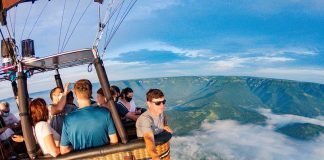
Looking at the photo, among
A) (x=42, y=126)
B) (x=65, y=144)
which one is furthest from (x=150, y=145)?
(x=42, y=126)

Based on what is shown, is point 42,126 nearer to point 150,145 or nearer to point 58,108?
point 58,108

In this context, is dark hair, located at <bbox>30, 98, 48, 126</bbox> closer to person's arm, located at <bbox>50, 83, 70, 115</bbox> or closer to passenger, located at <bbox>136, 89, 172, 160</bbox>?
person's arm, located at <bbox>50, 83, 70, 115</bbox>

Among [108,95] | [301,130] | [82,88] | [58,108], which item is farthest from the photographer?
[301,130]

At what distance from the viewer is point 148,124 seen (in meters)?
4.21

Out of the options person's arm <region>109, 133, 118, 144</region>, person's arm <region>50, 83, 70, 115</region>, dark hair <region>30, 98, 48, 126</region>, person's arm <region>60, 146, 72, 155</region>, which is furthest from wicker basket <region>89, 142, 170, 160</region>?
person's arm <region>50, 83, 70, 115</region>

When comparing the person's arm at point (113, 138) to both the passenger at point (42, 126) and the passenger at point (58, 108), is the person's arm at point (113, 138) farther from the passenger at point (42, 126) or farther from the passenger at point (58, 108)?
the passenger at point (58, 108)

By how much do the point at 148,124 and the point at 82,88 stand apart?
3.08ft

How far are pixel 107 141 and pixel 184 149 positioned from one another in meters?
77.5

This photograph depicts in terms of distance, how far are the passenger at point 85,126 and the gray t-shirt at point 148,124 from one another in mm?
339

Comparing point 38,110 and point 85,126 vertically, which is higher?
point 38,110

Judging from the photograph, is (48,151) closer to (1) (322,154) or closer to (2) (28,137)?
(2) (28,137)

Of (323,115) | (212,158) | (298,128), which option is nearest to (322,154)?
(298,128)

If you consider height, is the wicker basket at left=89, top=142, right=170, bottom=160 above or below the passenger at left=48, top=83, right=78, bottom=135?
below

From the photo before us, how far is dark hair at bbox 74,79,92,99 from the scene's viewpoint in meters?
3.86
